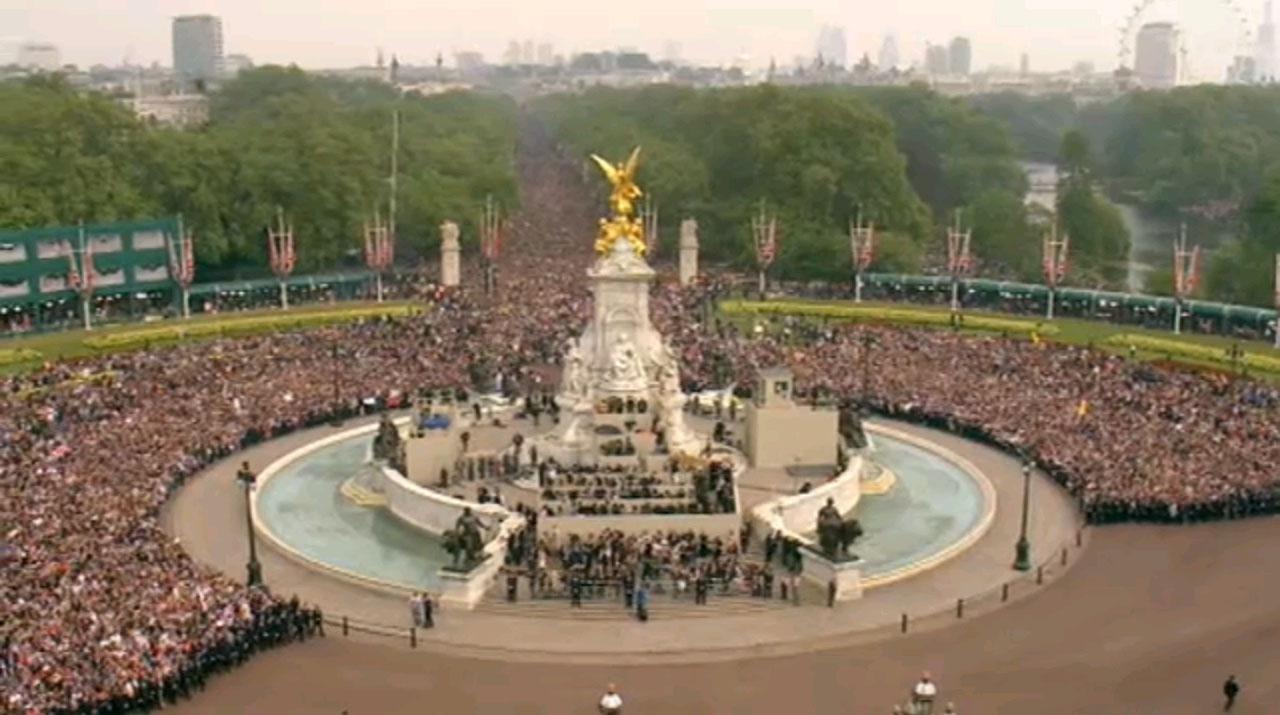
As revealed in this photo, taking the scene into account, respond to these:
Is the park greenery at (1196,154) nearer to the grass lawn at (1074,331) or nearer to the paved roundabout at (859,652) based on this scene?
the grass lawn at (1074,331)

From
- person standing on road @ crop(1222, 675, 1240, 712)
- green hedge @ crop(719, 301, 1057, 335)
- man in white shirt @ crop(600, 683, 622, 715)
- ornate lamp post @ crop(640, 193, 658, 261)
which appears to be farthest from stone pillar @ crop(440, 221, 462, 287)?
person standing on road @ crop(1222, 675, 1240, 712)

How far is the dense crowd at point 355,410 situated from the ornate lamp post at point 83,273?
853 centimetres

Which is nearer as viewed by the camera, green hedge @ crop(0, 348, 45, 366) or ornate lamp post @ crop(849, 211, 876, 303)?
green hedge @ crop(0, 348, 45, 366)

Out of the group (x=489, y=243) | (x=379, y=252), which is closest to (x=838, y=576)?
(x=379, y=252)

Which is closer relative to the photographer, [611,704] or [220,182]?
[611,704]

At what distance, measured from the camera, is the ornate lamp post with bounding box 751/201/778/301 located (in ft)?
241

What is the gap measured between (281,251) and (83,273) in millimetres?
14153

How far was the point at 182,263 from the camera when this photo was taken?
225ft

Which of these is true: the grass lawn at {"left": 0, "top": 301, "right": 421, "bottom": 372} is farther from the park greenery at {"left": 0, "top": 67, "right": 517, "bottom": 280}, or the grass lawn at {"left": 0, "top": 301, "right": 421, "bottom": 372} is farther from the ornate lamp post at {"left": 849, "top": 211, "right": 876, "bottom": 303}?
the ornate lamp post at {"left": 849, "top": 211, "right": 876, "bottom": 303}

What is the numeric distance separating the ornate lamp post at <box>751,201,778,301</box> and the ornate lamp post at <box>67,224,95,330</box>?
111 ft

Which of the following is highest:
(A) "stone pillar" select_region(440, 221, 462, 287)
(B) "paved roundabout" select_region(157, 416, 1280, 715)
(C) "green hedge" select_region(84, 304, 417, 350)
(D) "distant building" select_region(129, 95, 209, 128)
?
(D) "distant building" select_region(129, 95, 209, 128)

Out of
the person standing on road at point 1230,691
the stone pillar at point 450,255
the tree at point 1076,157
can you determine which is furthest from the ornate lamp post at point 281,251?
the tree at point 1076,157

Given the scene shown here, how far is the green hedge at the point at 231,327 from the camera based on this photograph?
60.3 m

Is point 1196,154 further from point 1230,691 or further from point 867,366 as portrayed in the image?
point 1230,691
